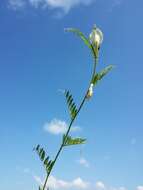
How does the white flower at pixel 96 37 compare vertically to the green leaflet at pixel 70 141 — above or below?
above

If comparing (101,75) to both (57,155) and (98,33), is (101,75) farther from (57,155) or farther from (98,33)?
(57,155)

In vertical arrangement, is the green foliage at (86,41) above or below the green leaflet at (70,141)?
above

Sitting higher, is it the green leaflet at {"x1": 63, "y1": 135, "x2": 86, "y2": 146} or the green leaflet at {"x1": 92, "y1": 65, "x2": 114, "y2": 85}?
the green leaflet at {"x1": 92, "y1": 65, "x2": 114, "y2": 85}

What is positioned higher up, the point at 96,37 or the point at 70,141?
the point at 96,37

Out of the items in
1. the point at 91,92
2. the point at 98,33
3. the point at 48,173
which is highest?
the point at 98,33

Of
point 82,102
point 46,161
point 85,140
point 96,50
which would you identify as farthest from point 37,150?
point 96,50

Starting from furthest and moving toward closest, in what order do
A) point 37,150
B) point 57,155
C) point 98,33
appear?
point 37,150 < point 98,33 < point 57,155

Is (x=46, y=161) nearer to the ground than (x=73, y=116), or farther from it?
nearer to the ground

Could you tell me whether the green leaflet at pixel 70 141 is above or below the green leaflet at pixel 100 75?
below
